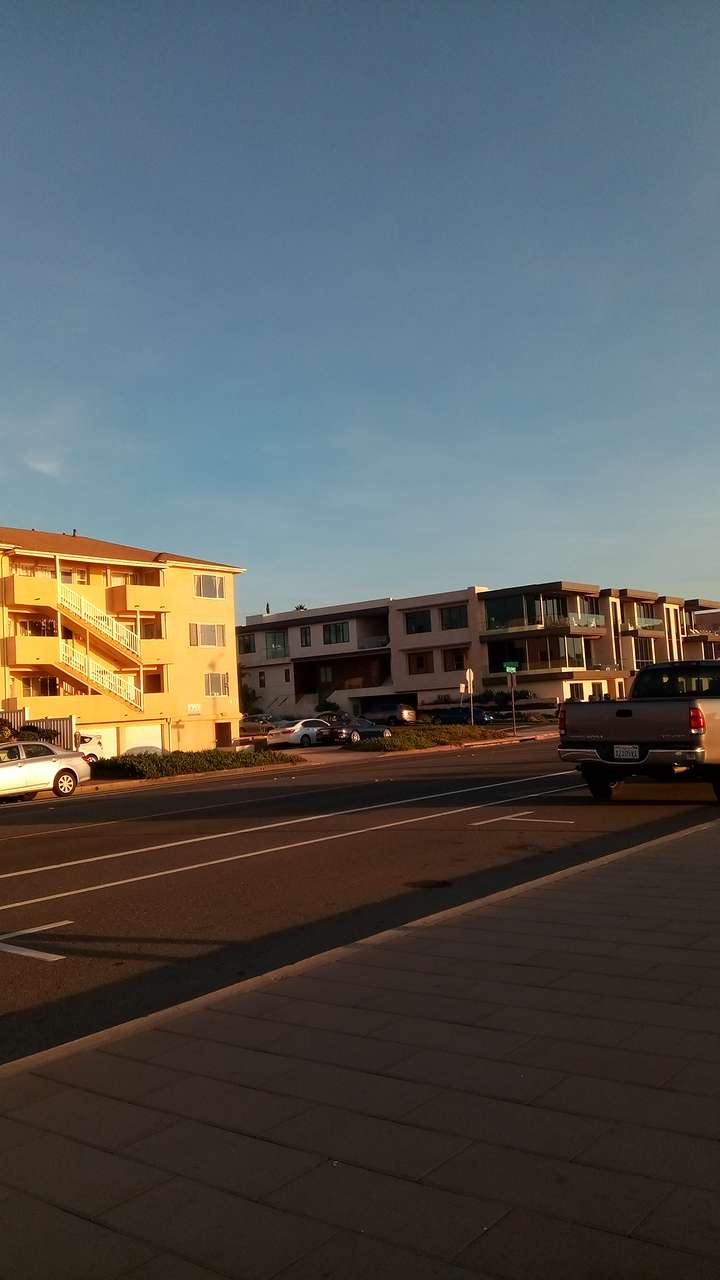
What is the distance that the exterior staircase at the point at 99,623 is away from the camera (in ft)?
138

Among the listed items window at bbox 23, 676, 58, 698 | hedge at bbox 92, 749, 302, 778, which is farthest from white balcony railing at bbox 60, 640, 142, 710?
hedge at bbox 92, 749, 302, 778

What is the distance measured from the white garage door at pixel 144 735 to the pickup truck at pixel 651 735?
30.3 m

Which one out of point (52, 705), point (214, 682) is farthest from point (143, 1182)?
point (214, 682)

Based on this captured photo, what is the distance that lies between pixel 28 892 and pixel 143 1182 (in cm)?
771

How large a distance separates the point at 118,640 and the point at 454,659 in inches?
1410

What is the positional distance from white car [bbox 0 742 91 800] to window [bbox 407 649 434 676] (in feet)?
165

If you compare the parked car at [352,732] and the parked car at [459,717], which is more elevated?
the parked car at [459,717]

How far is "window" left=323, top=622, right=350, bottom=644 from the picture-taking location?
80.2m

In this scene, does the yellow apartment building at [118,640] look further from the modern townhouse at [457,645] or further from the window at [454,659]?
the window at [454,659]

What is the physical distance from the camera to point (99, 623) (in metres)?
43.5

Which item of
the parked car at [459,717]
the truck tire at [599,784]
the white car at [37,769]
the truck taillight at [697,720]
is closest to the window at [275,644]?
the parked car at [459,717]

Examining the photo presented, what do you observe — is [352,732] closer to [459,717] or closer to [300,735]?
[300,735]

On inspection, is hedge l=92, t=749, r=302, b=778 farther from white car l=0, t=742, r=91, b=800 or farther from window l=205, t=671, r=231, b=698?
window l=205, t=671, r=231, b=698

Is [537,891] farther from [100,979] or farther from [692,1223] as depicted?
[692,1223]
